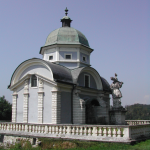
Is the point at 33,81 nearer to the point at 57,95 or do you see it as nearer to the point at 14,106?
the point at 57,95

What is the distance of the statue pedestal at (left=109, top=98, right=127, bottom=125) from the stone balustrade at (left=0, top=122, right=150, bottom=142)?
7804mm

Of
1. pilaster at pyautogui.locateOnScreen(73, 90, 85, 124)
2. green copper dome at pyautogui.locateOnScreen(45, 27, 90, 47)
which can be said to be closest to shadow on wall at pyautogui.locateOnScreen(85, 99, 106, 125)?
pilaster at pyautogui.locateOnScreen(73, 90, 85, 124)

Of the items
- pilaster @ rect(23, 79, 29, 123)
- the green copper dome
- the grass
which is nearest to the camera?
the grass

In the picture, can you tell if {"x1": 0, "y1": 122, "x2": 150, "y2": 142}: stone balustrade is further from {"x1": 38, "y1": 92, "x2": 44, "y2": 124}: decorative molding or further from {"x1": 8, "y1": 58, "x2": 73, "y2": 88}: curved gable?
{"x1": 8, "y1": 58, "x2": 73, "y2": 88}: curved gable

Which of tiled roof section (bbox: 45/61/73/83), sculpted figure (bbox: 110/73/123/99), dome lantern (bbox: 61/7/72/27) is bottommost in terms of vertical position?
sculpted figure (bbox: 110/73/123/99)

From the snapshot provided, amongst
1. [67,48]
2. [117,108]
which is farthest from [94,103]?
[67,48]

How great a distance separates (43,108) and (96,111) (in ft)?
20.4

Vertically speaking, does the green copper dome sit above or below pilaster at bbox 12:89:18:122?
above

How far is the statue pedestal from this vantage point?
2081cm

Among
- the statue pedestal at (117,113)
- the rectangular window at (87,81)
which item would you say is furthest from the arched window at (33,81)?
the statue pedestal at (117,113)

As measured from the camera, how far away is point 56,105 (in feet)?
59.9

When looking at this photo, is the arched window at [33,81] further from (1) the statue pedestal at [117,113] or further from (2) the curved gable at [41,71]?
(1) the statue pedestal at [117,113]

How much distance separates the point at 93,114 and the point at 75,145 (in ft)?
34.1

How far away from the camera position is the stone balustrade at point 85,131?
10.9 m
